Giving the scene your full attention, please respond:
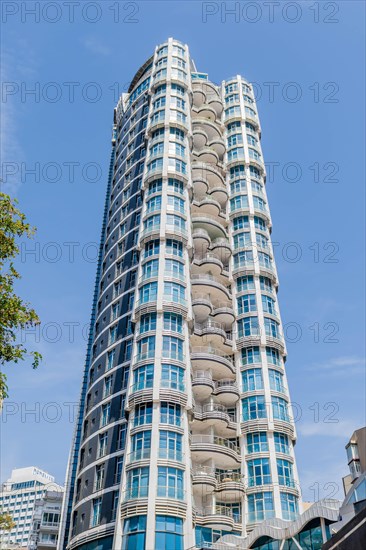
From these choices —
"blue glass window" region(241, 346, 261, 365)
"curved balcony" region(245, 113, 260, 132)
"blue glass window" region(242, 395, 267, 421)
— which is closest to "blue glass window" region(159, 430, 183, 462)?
"blue glass window" region(242, 395, 267, 421)

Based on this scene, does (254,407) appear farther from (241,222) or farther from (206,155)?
(206,155)

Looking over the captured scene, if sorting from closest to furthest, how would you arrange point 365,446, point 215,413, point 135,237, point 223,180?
point 365,446
point 215,413
point 135,237
point 223,180

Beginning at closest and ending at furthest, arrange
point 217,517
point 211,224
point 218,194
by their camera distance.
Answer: point 217,517 < point 211,224 < point 218,194

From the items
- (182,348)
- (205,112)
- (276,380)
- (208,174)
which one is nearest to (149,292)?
(182,348)

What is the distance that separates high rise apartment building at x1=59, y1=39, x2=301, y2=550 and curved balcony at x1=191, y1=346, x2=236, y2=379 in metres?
0.16

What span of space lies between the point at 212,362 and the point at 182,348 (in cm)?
588

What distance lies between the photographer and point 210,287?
64750 mm

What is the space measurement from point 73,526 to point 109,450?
8.01 m

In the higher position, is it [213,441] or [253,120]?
[253,120]

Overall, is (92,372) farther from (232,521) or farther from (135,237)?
(232,521)

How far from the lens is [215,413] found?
181 ft

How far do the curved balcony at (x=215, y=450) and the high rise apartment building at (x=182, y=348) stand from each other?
0.13m

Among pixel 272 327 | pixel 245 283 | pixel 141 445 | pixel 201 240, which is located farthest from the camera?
pixel 201 240

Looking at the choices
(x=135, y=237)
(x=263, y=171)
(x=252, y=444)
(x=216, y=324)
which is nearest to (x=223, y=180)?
(x=263, y=171)
